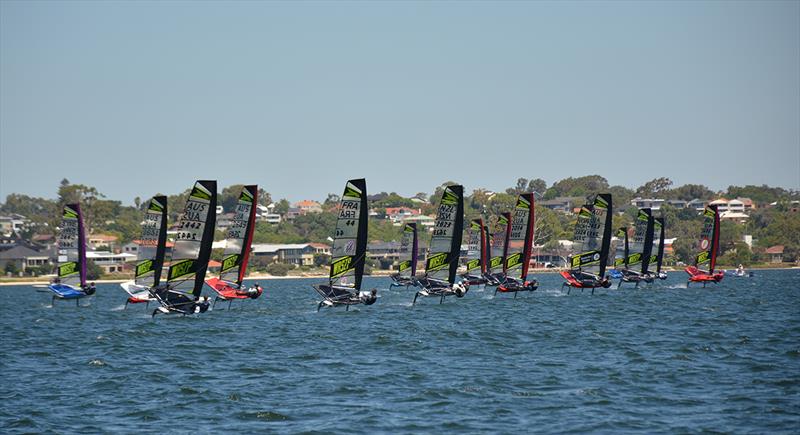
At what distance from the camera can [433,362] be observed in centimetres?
3891

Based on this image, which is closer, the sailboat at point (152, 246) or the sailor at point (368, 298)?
the sailor at point (368, 298)

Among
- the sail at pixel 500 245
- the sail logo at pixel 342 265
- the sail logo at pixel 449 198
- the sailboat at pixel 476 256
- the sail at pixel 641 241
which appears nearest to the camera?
the sail logo at pixel 342 265

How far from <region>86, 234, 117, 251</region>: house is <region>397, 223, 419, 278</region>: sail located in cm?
9887

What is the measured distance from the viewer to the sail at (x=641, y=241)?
3686 inches

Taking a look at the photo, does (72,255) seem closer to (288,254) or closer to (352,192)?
(352,192)

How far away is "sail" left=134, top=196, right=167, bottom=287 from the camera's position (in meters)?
64.1

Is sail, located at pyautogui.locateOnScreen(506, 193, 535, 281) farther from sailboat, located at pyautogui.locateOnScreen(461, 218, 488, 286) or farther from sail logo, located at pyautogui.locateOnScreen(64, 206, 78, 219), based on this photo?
sail logo, located at pyautogui.locateOnScreen(64, 206, 78, 219)

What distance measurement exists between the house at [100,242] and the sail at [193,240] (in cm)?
13938

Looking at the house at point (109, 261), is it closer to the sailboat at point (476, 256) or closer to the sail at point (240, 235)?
the sailboat at point (476, 256)

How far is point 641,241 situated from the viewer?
94.2 m

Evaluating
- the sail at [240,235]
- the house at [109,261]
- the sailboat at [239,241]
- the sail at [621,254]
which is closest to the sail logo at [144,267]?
the sailboat at [239,241]

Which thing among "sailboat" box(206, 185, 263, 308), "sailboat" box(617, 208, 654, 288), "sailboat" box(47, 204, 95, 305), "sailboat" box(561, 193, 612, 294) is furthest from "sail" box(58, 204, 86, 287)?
"sailboat" box(617, 208, 654, 288)

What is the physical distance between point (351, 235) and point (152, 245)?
43.5 ft

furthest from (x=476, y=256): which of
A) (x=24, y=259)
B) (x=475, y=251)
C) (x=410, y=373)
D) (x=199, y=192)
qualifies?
(x=24, y=259)
